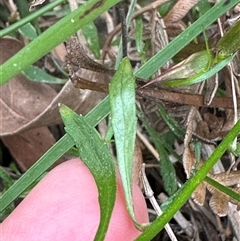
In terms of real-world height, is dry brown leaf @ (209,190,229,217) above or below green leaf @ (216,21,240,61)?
below

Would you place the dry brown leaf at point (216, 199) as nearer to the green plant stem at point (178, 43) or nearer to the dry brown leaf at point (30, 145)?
the green plant stem at point (178, 43)

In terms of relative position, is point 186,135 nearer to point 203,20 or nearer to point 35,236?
point 203,20

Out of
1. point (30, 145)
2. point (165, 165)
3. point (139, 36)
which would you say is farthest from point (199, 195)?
point (30, 145)

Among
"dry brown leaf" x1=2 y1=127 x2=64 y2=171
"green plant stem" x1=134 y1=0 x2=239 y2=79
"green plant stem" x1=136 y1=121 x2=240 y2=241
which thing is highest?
"dry brown leaf" x1=2 y1=127 x2=64 y2=171

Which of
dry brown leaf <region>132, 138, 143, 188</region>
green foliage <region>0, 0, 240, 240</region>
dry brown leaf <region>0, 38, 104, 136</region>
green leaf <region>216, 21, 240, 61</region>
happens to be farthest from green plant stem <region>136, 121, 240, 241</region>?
dry brown leaf <region>0, 38, 104, 136</region>

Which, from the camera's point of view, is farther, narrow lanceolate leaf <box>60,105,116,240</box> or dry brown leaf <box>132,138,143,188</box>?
dry brown leaf <box>132,138,143,188</box>

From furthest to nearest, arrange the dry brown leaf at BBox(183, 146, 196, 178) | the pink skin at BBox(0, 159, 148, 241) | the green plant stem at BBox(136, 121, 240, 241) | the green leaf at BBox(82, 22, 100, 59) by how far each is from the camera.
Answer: the green leaf at BBox(82, 22, 100, 59) → the dry brown leaf at BBox(183, 146, 196, 178) → the pink skin at BBox(0, 159, 148, 241) → the green plant stem at BBox(136, 121, 240, 241)

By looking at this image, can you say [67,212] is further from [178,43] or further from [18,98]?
[18,98]

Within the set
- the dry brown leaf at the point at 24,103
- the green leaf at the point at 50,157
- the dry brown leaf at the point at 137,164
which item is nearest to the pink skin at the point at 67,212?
the green leaf at the point at 50,157

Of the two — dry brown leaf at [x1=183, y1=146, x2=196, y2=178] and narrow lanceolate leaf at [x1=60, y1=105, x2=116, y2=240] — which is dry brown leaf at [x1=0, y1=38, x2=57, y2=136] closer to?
dry brown leaf at [x1=183, y1=146, x2=196, y2=178]
